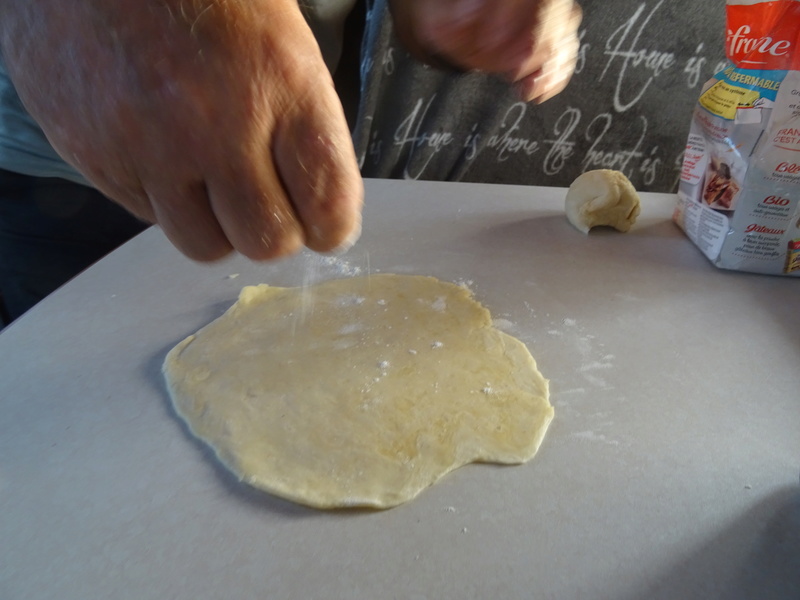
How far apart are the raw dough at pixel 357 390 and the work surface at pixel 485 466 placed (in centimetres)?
3

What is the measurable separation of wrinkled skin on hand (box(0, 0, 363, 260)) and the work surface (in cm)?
31

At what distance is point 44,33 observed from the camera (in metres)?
0.45

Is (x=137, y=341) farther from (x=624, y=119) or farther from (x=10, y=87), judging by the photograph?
(x=624, y=119)

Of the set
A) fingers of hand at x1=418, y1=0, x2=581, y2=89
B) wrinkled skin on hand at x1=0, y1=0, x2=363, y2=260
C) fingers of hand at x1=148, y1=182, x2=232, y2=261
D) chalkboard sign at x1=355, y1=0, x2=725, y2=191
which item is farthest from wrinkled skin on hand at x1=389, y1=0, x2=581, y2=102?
chalkboard sign at x1=355, y1=0, x2=725, y2=191

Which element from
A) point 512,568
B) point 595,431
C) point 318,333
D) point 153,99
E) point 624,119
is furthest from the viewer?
point 624,119

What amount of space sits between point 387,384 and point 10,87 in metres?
0.81

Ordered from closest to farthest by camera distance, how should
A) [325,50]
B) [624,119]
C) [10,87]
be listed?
[10,87] → [325,50] → [624,119]

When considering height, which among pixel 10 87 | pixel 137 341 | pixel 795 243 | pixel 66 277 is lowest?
pixel 66 277

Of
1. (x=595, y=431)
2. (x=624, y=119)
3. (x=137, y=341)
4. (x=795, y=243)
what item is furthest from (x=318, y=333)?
(x=624, y=119)

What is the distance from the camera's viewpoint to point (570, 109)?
4.38 ft

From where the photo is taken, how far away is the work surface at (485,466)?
0.56 metres

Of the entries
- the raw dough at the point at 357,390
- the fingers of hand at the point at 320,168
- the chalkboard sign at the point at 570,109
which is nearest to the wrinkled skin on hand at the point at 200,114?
the fingers of hand at the point at 320,168

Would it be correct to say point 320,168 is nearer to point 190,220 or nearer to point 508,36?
point 190,220

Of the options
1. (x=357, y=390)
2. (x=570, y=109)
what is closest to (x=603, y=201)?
(x=570, y=109)
